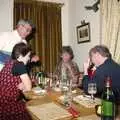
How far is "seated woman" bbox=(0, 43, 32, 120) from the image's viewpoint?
1966mm

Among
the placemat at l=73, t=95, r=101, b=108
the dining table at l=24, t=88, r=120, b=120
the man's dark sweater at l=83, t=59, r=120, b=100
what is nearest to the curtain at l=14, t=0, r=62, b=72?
the dining table at l=24, t=88, r=120, b=120

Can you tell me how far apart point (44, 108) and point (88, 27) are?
239 centimetres

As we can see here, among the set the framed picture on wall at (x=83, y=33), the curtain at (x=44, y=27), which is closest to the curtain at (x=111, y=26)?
the framed picture on wall at (x=83, y=33)

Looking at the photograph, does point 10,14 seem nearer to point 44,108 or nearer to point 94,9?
point 94,9

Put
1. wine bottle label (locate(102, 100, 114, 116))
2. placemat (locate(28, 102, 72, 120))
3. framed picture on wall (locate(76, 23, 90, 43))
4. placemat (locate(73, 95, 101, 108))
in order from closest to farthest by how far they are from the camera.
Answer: wine bottle label (locate(102, 100, 114, 116)), placemat (locate(28, 102, 72, 120)), placemat (locate(73, 95, 101, 108)), framed picture on wall (locate(76, 23, 90, 43))

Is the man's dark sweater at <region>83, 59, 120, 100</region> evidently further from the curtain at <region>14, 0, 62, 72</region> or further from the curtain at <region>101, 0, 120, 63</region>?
the curtain at <region>14, 0, 62, 72</region>

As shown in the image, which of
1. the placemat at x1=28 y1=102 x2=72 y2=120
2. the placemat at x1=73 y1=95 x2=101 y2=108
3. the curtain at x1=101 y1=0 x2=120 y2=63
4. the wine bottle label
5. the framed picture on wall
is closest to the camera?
the wine bottle label

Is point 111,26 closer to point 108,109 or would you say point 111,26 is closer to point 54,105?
point 54,105

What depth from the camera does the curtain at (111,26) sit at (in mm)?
3342

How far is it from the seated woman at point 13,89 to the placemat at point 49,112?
0.53 ft

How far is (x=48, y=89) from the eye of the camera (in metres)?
2.65

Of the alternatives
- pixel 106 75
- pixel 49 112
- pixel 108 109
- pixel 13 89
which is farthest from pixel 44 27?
pixel 108 109

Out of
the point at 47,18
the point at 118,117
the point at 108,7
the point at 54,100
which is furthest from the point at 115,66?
the point at 47,18

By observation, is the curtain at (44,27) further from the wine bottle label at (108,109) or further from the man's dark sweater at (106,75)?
the wine bottle label at (108,109)
